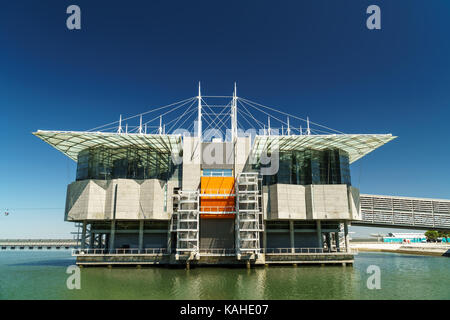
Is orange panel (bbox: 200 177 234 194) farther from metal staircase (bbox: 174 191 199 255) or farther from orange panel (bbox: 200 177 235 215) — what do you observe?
metal staircase (bbox: 174 191 199 255)

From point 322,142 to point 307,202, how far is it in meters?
11.4

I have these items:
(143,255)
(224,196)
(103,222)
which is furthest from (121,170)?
(224,196)

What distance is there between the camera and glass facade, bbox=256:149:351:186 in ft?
178

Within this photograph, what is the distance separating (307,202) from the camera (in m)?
52.7

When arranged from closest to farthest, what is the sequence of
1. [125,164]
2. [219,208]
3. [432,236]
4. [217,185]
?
[219,208] < [217,185] < [125,164] < [432,236]

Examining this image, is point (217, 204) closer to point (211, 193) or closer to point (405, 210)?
point (211, 193)

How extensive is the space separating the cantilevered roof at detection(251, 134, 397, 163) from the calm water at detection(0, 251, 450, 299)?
21.8m

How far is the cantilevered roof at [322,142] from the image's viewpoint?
50.7 metres

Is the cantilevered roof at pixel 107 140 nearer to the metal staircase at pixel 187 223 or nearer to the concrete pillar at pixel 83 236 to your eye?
the metal staircase at pixel 187 223

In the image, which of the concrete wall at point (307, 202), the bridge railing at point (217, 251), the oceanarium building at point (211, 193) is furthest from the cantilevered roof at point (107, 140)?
the concrete wall at point (307, 202)

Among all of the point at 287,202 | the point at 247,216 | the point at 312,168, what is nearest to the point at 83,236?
the point at 247,216

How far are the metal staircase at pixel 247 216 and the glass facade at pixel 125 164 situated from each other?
1265cm
